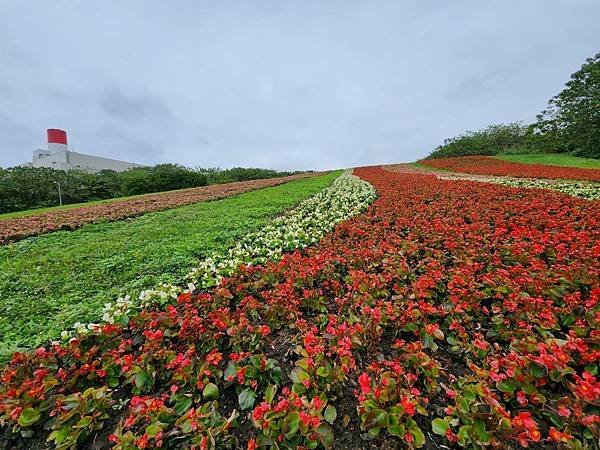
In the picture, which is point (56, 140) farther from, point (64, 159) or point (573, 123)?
point (573, 123)

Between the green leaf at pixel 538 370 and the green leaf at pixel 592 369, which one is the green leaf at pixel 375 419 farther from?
the green leaf at pixel 592 369

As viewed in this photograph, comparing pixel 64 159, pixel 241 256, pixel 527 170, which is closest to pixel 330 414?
pixel 241 256

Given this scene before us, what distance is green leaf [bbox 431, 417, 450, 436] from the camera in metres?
1.49

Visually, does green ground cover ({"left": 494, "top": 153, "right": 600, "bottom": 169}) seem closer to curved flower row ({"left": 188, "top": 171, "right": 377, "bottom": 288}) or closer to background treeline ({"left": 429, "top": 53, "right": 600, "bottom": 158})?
background treeline ({"left": 429, "top": 53, "right": 600, "bottom": 158})

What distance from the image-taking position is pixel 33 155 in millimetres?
37375

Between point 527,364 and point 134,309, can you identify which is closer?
point 527,364

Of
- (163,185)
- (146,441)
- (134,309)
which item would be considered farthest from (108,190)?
(146,441)

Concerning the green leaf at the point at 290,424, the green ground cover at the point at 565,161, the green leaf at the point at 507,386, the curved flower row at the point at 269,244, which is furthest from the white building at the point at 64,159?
the green ground cover at the point at 565,161

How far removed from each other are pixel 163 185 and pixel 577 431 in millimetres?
26682

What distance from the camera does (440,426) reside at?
1.51 metres

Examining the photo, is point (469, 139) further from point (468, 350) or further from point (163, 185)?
point (468, 350)

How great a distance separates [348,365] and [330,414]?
315mm

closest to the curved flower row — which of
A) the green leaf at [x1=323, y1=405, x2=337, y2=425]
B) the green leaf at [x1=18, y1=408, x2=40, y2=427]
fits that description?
the green leaf at [x1=18, y1=408, x2=40, y2=427]

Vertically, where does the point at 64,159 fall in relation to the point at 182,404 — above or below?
above
